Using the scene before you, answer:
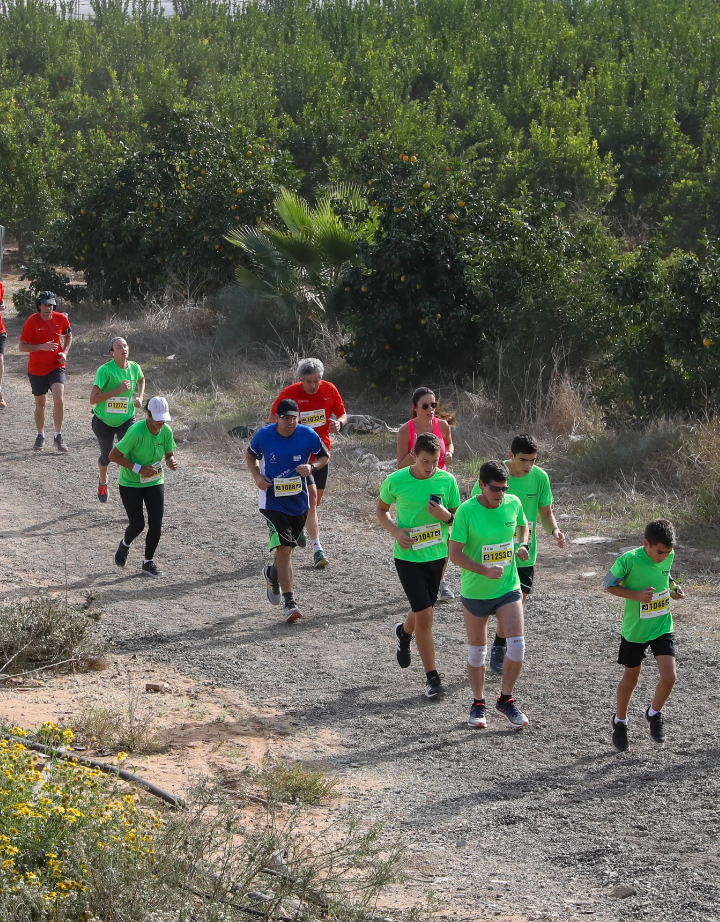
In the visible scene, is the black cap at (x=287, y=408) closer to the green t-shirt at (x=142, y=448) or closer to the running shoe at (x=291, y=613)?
the green t-shirt at (x=142, y=448)

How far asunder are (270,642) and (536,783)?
2.79 m

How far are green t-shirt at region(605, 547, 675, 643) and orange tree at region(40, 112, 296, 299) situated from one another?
14737 millimetres

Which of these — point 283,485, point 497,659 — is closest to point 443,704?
point 497,659

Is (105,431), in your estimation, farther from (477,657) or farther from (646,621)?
(646,621)

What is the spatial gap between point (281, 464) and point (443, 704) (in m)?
2.50

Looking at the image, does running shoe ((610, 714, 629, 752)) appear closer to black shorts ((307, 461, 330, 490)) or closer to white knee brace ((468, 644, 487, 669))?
white knee brace ((468, 644, 487, 669))

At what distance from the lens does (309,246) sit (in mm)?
16781

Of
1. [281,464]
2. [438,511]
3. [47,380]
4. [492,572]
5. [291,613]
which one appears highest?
[438,511]

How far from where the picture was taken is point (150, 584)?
31.4 feet

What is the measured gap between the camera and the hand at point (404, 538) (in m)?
7.12

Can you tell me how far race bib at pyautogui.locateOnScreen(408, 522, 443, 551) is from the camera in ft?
23.5

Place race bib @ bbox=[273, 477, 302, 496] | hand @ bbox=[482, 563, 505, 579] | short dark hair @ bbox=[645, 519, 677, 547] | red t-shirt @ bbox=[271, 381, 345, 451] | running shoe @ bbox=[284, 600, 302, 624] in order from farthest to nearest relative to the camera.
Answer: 1. red t-shirt @ bbox=[271, 381, 345, 451]
2. race bib @ bbox=[273, 477, 302, 496]
3. running shoe @ bbox=[284, 600, 302, 624]
4. hand @ bbox=[482, 563, 505, 579]
5. short dark hair @ bbox=[645, 519, 677, 547]

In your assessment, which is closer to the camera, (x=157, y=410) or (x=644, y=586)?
(x=644, y=586)

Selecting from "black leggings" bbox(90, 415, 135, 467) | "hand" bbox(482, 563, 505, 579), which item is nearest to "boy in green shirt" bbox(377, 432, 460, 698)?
"hand" bbox(482, 563, 505, 579)
